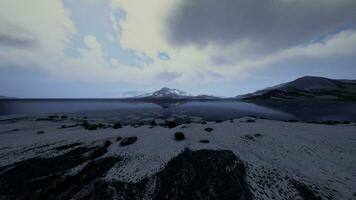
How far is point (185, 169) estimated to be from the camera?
549 inches

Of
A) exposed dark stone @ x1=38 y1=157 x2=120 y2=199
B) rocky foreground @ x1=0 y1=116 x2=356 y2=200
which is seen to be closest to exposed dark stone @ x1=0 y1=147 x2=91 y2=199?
rocky foreground @ x1=0 y1=116 x2=356 y2=200

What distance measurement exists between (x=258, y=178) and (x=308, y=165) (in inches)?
215

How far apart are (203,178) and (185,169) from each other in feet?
6.29

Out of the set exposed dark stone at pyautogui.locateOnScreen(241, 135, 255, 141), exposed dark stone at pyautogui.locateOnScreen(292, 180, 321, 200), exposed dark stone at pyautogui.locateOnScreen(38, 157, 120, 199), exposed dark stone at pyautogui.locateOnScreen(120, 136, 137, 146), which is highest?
exposed dark stone at pyautogui.locateOnScreen(241, 135, 255, 141)

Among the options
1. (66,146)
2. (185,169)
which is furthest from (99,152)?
(185,169)

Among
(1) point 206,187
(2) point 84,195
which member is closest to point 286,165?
(1) point 206,187

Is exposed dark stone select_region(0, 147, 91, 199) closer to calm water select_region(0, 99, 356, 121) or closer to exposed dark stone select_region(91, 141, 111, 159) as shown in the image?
exposed dark stone select_region(91, 141, 111, 159)

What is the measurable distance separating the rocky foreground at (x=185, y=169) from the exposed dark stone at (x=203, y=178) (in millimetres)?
63

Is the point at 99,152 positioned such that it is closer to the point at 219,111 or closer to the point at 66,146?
the point at 66,146

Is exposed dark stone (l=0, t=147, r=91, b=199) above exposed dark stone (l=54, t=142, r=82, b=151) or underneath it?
underneath

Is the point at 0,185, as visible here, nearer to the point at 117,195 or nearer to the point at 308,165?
the point at 117,195

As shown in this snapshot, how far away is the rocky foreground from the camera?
10844mm

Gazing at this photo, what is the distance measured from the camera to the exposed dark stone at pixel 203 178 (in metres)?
10.7

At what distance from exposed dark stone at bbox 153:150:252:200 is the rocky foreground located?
0.21 ft
